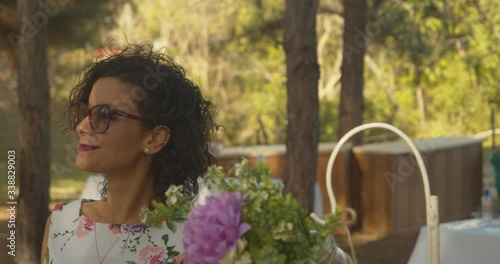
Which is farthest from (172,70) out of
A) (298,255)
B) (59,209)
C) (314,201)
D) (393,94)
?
(393,94)

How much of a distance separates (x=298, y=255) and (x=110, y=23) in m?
15.3

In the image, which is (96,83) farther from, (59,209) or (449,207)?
(449,207)

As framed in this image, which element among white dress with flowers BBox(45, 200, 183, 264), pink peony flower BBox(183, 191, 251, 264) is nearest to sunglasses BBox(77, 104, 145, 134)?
white dress with flowers BBox(45, 200, 183, 264)

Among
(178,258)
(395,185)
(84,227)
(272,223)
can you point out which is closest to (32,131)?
(395,185)

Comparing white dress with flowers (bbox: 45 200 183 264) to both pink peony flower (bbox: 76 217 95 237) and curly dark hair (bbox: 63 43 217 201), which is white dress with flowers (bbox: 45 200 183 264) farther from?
curly dark hair (bbox: 63 43 217 201)

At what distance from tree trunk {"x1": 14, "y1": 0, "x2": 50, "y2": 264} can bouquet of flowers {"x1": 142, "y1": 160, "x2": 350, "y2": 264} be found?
6.52 metres

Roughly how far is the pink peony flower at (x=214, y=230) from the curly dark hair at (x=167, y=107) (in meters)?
0.76

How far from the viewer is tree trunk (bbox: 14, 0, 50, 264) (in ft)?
26.7

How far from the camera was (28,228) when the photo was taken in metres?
8.64

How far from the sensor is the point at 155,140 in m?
2.44

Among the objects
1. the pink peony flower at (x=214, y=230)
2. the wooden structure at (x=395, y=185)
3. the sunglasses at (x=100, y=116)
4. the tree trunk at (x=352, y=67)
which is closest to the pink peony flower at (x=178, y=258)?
the sunglasses at (x=100, y=116)

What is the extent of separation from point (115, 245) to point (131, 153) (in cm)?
22

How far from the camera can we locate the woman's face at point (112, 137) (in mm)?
2311

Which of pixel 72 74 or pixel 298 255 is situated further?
pixel 72 74
